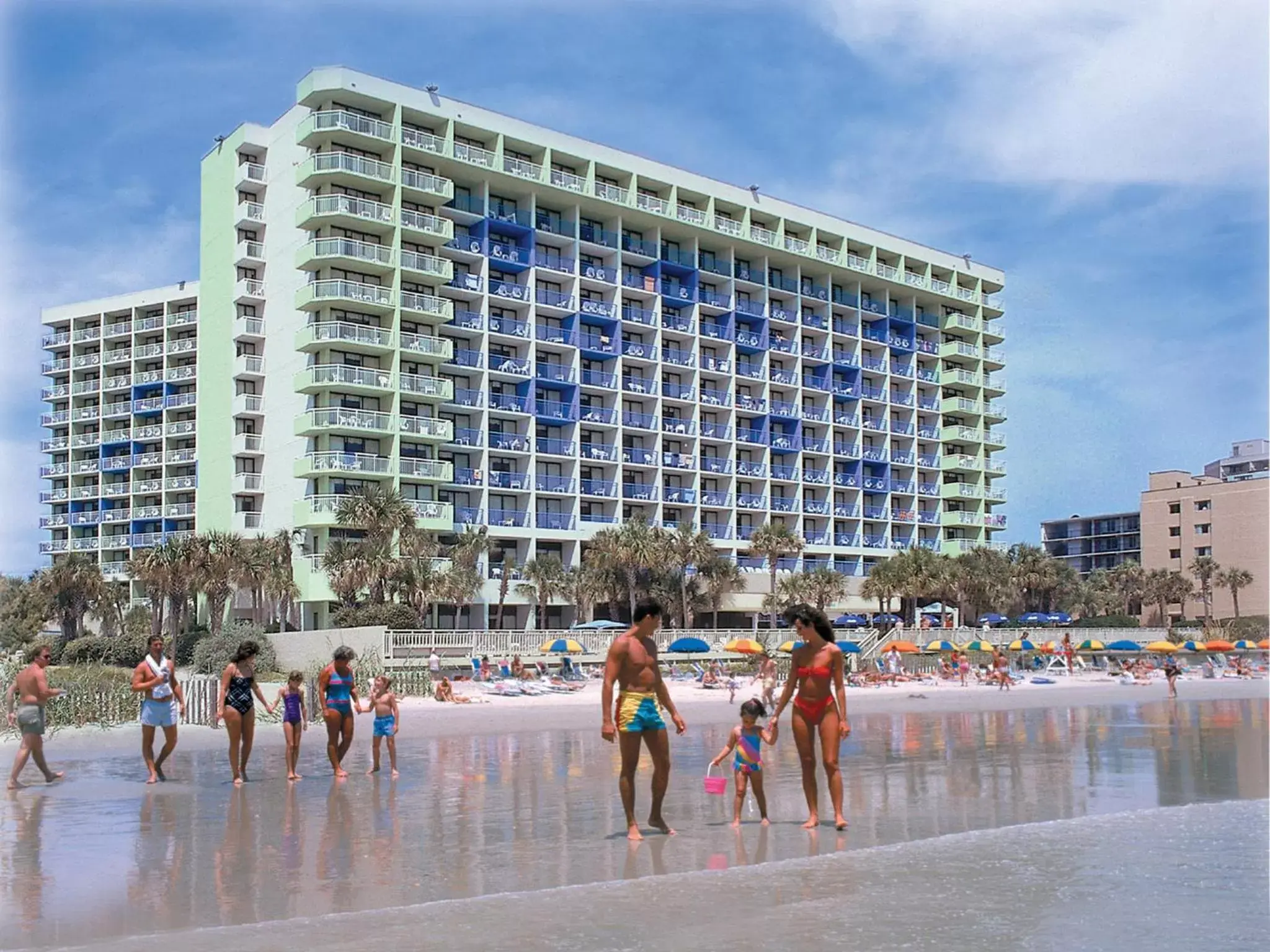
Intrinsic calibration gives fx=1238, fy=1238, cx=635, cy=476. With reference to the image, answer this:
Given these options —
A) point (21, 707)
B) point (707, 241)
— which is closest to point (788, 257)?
point (707, 241)

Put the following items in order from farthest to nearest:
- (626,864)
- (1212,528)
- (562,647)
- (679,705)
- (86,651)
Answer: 1. (1212,528)
2. (86,651)
3. (562,647)
4. (679,705)
5. (626,864)

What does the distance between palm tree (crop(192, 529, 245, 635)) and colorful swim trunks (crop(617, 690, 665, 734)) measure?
5022 centimetres

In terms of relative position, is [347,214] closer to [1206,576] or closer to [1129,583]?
[1129,583]

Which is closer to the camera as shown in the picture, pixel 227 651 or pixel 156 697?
pixel 156 697

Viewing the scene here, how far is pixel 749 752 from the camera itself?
1145cm

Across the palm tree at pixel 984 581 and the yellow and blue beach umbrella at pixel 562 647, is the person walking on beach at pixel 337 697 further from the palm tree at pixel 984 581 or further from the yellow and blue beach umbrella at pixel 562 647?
the palm tree at pixel 984 581

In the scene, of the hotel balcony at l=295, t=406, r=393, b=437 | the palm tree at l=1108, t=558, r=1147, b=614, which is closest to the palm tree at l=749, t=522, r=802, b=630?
the hotel balcony at l=295, t=406, r=393, b=437

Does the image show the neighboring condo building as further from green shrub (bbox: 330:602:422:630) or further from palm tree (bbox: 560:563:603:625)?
green shrub (bbox: 330:602:422:630)

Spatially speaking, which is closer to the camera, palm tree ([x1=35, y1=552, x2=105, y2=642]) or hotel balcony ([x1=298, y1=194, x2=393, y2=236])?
hotel balcony ([x1=298, y1=194, x2=393, y2=236])

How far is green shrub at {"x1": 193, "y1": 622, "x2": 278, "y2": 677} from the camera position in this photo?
5075 cm

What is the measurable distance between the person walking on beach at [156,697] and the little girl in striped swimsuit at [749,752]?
7.34 metres

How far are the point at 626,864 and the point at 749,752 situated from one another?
2.10 meters

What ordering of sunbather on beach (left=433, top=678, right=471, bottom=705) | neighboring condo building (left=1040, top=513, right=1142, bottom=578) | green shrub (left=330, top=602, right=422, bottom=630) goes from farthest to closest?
neighboring condo building (left=1040, top=513, right=1142, bottom=578) → green shrub (left=330, top=602, right=422, bottom=630) → sunbather on beach (left=433, top=678, right=471, bottom=705)

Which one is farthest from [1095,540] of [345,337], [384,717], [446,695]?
[384,717]
